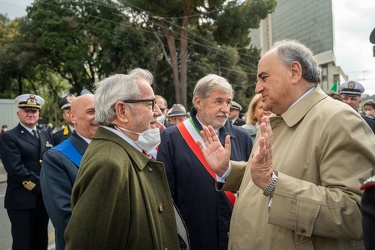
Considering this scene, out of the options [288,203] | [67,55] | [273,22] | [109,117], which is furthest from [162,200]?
[273,22]

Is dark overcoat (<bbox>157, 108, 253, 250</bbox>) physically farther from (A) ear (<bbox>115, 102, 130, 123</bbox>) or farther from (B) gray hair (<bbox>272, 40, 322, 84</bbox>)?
Result: (B) gray hair (<bbox>272, 40, 322, 84</bbox>)

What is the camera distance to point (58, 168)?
8.52 ft

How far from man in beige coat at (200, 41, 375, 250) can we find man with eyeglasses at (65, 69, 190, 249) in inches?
20.0

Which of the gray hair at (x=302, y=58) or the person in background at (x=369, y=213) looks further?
the gray hair at (x=302, y=58)

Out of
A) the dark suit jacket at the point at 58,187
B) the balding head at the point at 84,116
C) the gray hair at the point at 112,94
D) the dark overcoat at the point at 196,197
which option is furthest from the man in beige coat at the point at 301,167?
the balding head at the point at 84,116

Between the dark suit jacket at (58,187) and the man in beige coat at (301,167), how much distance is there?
3.97 ft

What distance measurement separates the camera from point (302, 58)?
2088 millimetres

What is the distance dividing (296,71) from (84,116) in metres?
1.80

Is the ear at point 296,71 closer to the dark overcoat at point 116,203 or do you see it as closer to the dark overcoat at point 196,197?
the dark overcoat at point 116,203

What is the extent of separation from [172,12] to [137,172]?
74.4 feet

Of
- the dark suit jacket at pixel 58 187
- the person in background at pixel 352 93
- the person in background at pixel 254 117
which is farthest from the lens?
the person in background at pixel 352 93

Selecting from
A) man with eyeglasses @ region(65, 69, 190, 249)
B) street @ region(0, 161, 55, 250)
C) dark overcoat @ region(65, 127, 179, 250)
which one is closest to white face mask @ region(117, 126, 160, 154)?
man with eyeglasses @ region(65, 69, 190, 249)

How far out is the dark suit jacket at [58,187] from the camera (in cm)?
248

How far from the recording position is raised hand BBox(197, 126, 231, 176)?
254 cm
